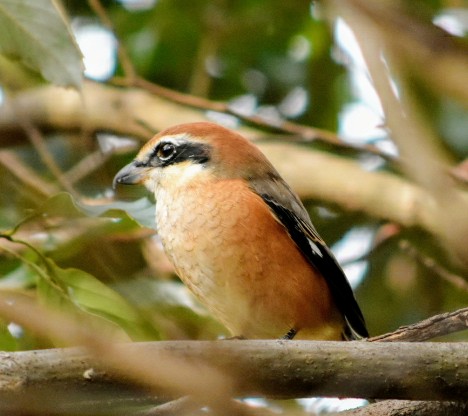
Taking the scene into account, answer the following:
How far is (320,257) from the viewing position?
4406mm

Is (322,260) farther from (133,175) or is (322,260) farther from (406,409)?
(406,409)

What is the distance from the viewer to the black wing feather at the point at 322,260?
438 centimetres

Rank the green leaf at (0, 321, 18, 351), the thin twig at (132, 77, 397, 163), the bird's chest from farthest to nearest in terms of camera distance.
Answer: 1. the thin twig at (132, 77, 397, 163)
2. the bird's chest
3. the green leaf at (0, 321, 18, 351)

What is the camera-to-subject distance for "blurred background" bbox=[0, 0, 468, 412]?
3.62 metres

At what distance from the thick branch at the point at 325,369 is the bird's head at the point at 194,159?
1.89 metres

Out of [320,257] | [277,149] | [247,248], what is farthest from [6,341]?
[277,149]

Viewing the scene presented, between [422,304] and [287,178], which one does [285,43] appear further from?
[422,304]

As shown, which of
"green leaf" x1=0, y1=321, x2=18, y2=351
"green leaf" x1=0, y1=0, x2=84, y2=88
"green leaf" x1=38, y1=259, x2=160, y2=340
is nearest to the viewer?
"green leaf" x1=0, y1=321, x2=18, y2=351

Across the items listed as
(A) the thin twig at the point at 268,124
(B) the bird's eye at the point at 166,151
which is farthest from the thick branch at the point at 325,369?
(A) the thin twig at the point at 268,124

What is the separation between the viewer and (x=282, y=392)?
8.81 ft

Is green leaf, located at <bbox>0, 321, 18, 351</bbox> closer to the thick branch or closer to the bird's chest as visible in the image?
the thick branch

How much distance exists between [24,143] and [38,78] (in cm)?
76

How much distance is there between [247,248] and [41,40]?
4.23 feet

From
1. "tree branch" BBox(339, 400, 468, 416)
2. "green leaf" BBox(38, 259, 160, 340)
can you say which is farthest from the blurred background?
"tree branch" BBox(339, 400, 468, 416)
